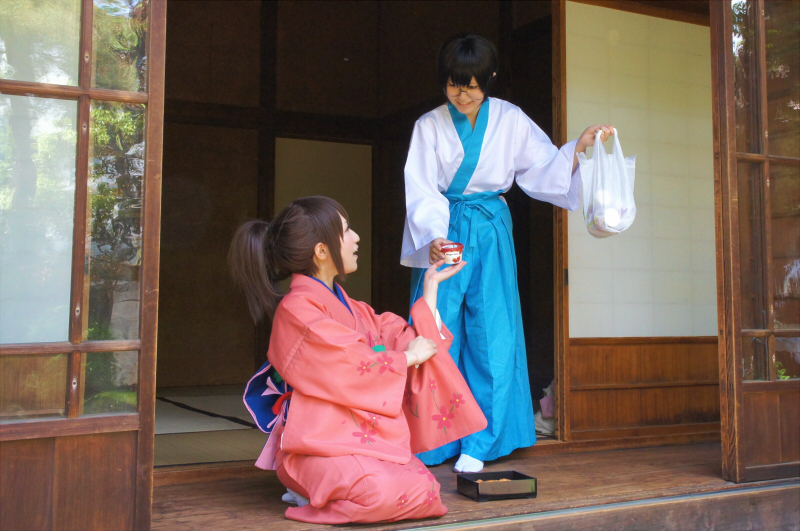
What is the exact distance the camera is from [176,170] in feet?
21.0

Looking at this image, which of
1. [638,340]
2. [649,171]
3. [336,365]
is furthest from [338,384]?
[649,171]

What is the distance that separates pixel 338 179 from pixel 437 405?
197 inches

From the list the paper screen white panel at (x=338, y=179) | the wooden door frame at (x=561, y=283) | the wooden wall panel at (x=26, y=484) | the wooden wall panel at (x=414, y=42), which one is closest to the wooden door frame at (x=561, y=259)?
the wooden door frame at (x=561, y=283)

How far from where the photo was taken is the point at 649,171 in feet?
12.8

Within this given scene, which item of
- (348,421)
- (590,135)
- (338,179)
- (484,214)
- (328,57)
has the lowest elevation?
(348,421)

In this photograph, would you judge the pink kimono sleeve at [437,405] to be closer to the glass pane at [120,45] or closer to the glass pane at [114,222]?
the glass pane at [114,222]

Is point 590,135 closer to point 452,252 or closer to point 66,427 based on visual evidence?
point 452,252

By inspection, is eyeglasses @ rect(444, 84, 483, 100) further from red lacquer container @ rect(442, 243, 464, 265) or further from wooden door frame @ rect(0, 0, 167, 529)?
wooden door frame @ rect(0, 0, 167, 529)

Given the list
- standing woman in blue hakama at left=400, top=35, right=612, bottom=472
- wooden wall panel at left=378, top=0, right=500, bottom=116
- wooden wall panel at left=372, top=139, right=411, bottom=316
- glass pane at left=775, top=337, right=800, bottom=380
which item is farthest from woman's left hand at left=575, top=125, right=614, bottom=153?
wooden wall panel at left=372, top=139, right=411, bottom=316

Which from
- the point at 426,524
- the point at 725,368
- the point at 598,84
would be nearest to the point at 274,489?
the point at 426,524

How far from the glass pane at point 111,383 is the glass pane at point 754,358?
2.22 metres

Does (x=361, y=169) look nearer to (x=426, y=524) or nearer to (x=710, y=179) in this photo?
(x=710, y=179)

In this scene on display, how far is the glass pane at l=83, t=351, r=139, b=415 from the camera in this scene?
1.93 m

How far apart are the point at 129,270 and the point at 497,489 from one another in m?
1.33
